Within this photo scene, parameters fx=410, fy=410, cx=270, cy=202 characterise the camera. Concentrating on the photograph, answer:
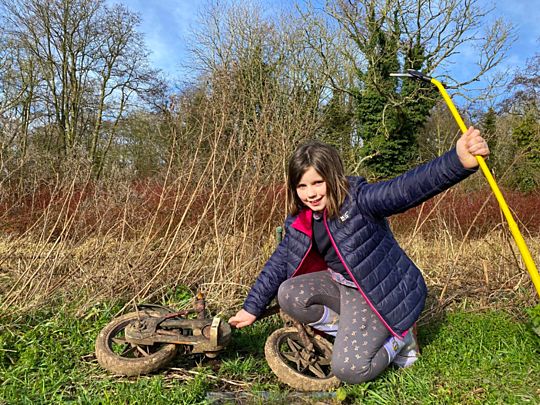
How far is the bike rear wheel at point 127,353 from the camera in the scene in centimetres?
223

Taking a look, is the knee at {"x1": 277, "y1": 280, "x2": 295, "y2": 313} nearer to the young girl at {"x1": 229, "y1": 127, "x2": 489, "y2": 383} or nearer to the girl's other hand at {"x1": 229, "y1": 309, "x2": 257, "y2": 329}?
the young girl at {"x1": 229, "y1": 127, "x2": 489, "y2": 383}

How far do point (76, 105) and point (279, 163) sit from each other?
12961mm

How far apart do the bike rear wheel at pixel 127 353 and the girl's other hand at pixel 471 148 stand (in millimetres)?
1804

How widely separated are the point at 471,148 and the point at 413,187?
32 cm

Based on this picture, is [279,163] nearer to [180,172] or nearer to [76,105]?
[180,172]

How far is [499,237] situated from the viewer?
13.7 ft

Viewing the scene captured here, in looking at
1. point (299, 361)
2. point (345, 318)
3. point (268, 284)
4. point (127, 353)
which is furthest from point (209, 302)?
point (345, 318)

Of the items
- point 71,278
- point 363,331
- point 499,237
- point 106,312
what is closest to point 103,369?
point 106,312

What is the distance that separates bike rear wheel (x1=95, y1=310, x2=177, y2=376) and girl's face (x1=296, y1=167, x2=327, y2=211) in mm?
1129

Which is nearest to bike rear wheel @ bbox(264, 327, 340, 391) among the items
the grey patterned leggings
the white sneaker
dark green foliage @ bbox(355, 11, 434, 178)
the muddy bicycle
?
the muddy bicycle

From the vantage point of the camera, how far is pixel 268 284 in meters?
2.47

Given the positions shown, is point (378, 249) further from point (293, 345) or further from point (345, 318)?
point (293, 345)

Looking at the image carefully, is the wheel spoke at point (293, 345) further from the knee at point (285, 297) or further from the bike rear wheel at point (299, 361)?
the knee at point (285, 297)

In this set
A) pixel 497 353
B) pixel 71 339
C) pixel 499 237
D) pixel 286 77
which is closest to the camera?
pixel 497 353
